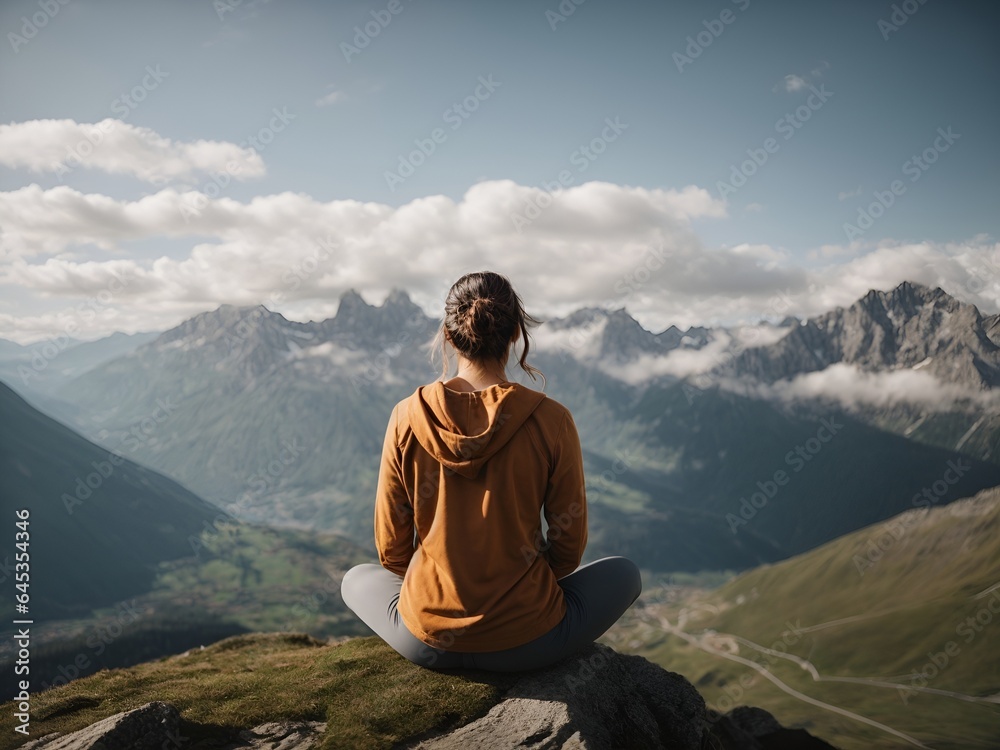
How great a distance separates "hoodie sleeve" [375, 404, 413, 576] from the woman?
0.06 feet

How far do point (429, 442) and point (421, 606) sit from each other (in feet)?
7.68

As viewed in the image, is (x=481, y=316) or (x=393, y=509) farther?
(x=393, y=509)

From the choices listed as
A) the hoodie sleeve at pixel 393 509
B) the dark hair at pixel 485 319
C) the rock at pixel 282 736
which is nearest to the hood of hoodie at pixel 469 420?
the dark hair at pixel 485 319

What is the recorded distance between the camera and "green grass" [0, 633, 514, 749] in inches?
338

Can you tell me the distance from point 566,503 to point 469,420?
1.65 m

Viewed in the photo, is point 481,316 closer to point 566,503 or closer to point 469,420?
point 469,420

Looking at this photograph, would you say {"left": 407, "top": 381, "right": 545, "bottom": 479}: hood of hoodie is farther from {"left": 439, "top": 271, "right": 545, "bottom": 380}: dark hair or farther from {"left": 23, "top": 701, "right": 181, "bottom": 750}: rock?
{"left": 23, "top": 701, "right": 181, "bottom": 750}: rock

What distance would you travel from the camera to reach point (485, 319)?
7363 millimetres

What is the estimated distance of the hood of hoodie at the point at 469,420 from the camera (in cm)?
713

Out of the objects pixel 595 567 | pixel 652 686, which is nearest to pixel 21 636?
pixel 595 567

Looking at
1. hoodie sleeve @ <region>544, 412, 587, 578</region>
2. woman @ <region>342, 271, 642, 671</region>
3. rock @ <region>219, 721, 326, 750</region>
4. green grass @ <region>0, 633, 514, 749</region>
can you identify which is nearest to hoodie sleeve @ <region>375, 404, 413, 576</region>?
woman @ <region>342, 271, 642, 671</region>

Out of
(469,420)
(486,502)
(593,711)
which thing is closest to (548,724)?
(593,711)

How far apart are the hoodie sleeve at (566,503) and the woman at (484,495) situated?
0.01 metres

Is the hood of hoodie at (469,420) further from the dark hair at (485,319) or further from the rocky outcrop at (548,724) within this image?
the rocky outcrop at (548,724)
